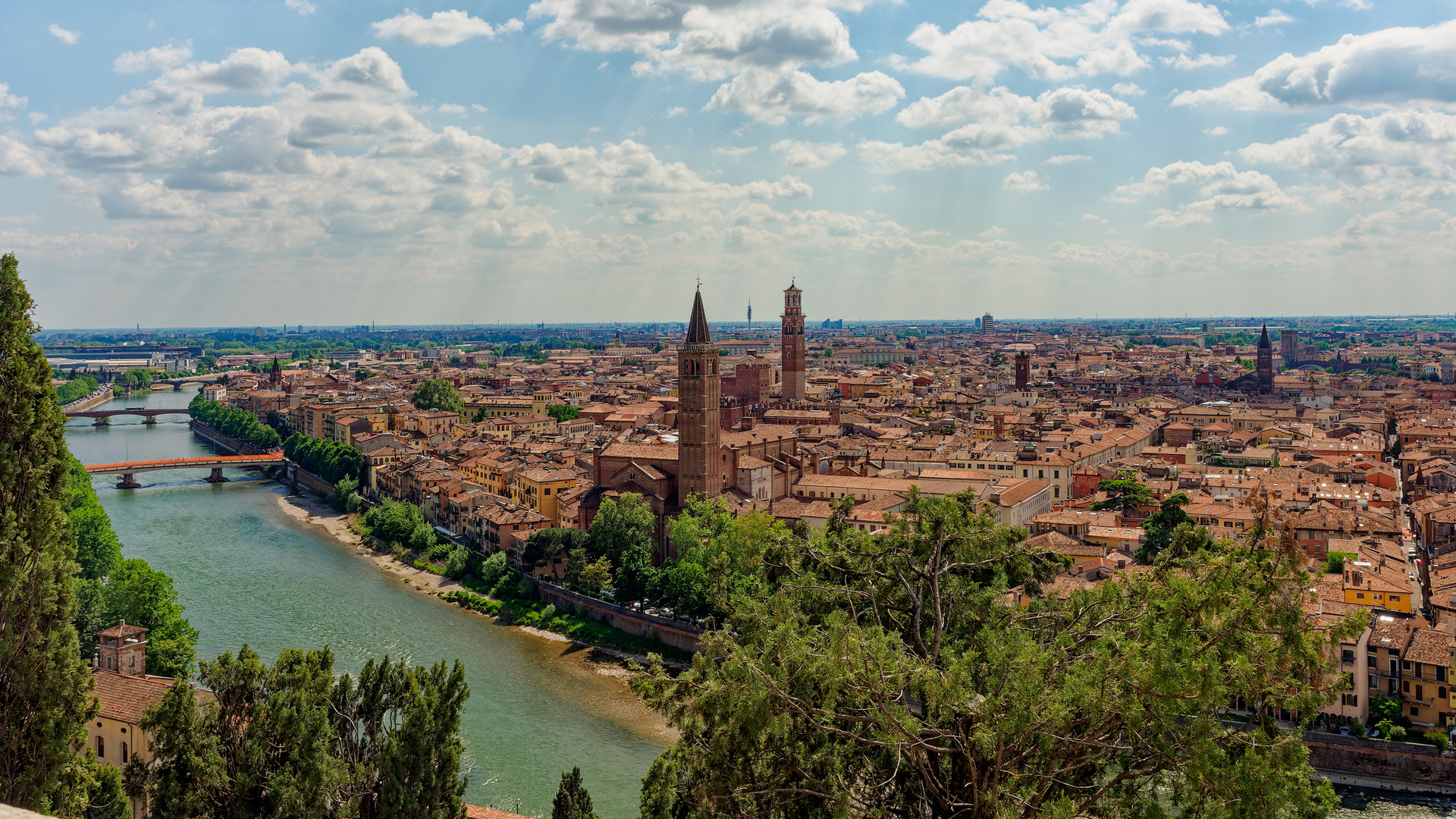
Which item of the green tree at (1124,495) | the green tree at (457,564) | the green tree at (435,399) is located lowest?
the green tree at (457,564)

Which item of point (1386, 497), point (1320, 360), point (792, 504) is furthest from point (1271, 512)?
point (1320, 360)

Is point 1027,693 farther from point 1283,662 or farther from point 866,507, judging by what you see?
point 866,507

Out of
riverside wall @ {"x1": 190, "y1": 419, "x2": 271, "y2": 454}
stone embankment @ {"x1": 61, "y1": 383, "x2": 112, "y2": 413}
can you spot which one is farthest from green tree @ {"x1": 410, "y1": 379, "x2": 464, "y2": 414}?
stone embankment @ {"x1": 61, "y1": 383, "x2": 112, "y2": 413}

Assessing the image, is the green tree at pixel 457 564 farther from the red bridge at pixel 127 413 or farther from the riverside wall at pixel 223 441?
the red bridge at pixel 127 413

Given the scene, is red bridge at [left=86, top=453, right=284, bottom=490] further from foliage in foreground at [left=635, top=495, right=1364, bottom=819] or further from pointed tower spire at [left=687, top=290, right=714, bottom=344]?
foliage in foreground at [left=635, top=495, right=1364, bottom=819]

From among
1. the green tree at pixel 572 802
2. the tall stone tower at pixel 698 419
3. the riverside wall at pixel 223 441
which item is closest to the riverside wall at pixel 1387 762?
the green tree at pixel 572 802

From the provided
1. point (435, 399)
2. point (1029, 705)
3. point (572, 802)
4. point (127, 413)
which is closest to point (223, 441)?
point (435, 399)

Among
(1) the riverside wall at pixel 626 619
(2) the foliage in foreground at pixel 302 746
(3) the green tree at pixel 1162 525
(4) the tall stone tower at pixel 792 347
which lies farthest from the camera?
(4) the tall stone tower at pixel 792 347

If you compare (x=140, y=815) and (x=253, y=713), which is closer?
(x=253, y=713)
